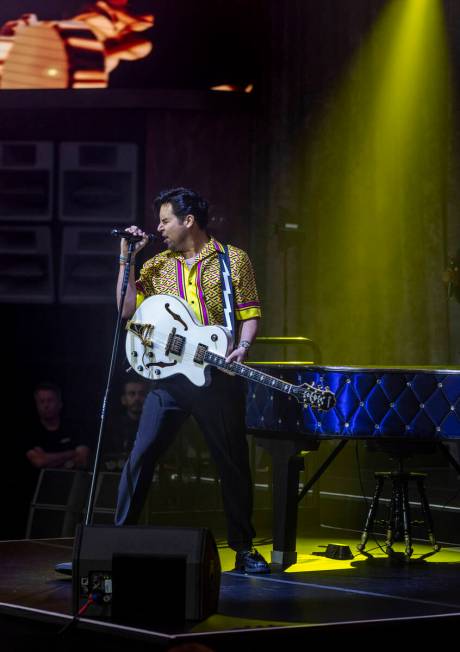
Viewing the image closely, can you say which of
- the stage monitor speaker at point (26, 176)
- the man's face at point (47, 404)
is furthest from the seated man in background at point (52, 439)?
the stage monitor speaker at point (26, 176)

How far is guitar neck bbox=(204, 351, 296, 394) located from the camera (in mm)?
4461

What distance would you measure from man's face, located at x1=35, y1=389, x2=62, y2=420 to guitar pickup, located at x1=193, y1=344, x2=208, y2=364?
314 cm

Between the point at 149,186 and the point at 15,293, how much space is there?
173cm

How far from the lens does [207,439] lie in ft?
15.1

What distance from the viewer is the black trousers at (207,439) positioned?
4.51 m

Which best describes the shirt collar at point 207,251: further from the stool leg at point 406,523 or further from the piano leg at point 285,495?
the stool leg at point 406,523

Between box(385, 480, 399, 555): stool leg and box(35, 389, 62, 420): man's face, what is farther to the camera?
box(35, 389, 62, 420): man's face

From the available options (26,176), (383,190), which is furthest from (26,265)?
(383,190)

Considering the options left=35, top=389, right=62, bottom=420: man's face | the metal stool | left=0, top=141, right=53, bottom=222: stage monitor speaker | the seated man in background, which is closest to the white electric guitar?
the metal stool

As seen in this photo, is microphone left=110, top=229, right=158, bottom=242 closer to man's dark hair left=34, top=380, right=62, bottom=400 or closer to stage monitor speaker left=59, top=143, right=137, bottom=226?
man's dark hair left=34, top=380, right=62, bottom=400

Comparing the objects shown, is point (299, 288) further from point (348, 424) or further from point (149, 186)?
point (348, 424)

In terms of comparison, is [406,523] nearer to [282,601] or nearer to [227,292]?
[282,601]

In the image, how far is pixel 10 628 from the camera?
12.6ft

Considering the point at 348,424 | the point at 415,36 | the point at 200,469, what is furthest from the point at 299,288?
the point at 348,424
